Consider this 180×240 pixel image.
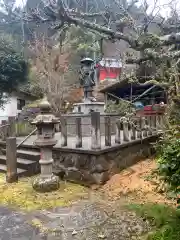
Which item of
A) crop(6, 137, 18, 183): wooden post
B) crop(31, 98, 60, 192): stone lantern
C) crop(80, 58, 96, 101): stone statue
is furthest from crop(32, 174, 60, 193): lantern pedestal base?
crop(80, 58, 96, 101): stone statue

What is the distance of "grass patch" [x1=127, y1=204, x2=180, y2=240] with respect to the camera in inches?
114

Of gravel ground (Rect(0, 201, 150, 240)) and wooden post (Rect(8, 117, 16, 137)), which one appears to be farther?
wooden post (Rect(8, 117, 16, 137))

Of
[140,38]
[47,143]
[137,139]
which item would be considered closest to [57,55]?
[137,139]

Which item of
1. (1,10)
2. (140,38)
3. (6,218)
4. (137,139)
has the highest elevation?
(1,10)

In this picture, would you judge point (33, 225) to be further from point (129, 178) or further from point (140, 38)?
point (140, 38)

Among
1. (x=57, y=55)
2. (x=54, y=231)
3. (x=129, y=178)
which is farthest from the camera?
(x=57, y=55)

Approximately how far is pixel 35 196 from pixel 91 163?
1.44 meters

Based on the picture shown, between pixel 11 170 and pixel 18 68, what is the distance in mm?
12813

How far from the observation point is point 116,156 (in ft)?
20.0

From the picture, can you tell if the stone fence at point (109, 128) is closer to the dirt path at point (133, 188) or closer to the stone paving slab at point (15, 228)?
the dirt path at point (133, 188)

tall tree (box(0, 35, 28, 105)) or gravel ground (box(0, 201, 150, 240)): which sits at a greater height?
tall tree (box(0, 35, 28, 105))

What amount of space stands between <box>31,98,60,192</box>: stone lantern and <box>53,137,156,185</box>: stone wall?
76cm

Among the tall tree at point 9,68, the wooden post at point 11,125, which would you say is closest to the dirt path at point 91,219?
the wooden post at point 11,125

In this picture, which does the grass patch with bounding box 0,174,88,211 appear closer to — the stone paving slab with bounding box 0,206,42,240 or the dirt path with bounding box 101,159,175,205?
the stone paving slab with bounding box 0,206,42,240
